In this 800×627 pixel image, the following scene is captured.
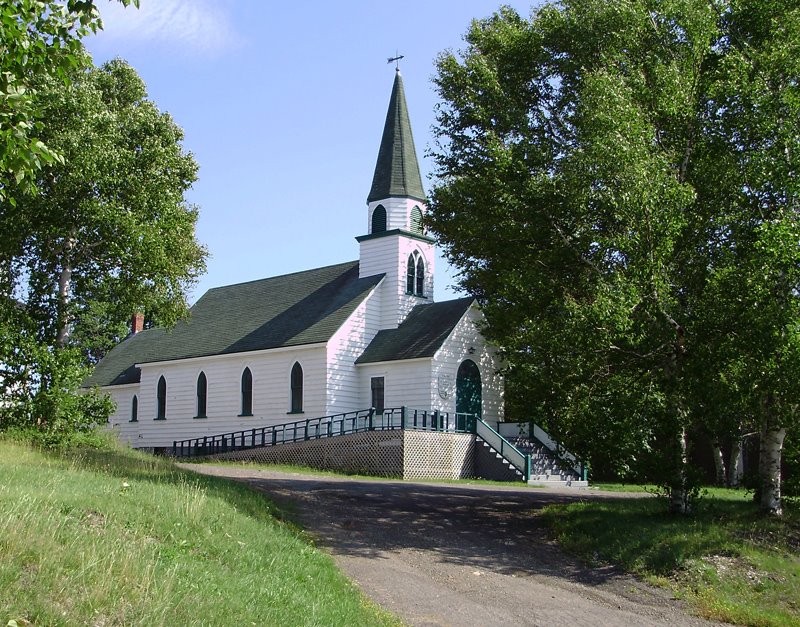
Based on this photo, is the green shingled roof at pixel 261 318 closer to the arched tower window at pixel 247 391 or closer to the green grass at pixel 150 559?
the arched tower window at pixel 247 391

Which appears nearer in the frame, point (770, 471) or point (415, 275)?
point (770, 471)

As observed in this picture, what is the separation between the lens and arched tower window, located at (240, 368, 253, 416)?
38.4 m

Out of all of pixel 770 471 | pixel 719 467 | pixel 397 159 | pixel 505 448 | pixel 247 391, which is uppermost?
pixel 397 159

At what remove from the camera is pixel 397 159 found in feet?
127

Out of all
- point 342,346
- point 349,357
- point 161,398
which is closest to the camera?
point 342,346

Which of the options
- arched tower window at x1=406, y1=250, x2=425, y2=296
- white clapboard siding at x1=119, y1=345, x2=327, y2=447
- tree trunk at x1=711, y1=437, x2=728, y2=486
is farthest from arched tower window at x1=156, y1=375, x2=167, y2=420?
tree trunk at x1=711, y1=437, x2=728, y2=486

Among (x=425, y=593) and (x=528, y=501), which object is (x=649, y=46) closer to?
(x=528, y=501)

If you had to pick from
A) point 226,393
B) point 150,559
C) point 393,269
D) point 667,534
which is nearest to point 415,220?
point 393,269

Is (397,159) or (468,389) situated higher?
(397,159)

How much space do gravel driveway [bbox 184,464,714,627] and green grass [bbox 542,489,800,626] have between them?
1.61 feet

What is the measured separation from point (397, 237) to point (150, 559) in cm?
2935

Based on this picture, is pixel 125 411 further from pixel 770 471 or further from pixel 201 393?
pixel 770 471

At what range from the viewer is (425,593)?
12.4 meters

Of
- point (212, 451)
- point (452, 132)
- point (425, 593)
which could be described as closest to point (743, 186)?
point (452, 132)
